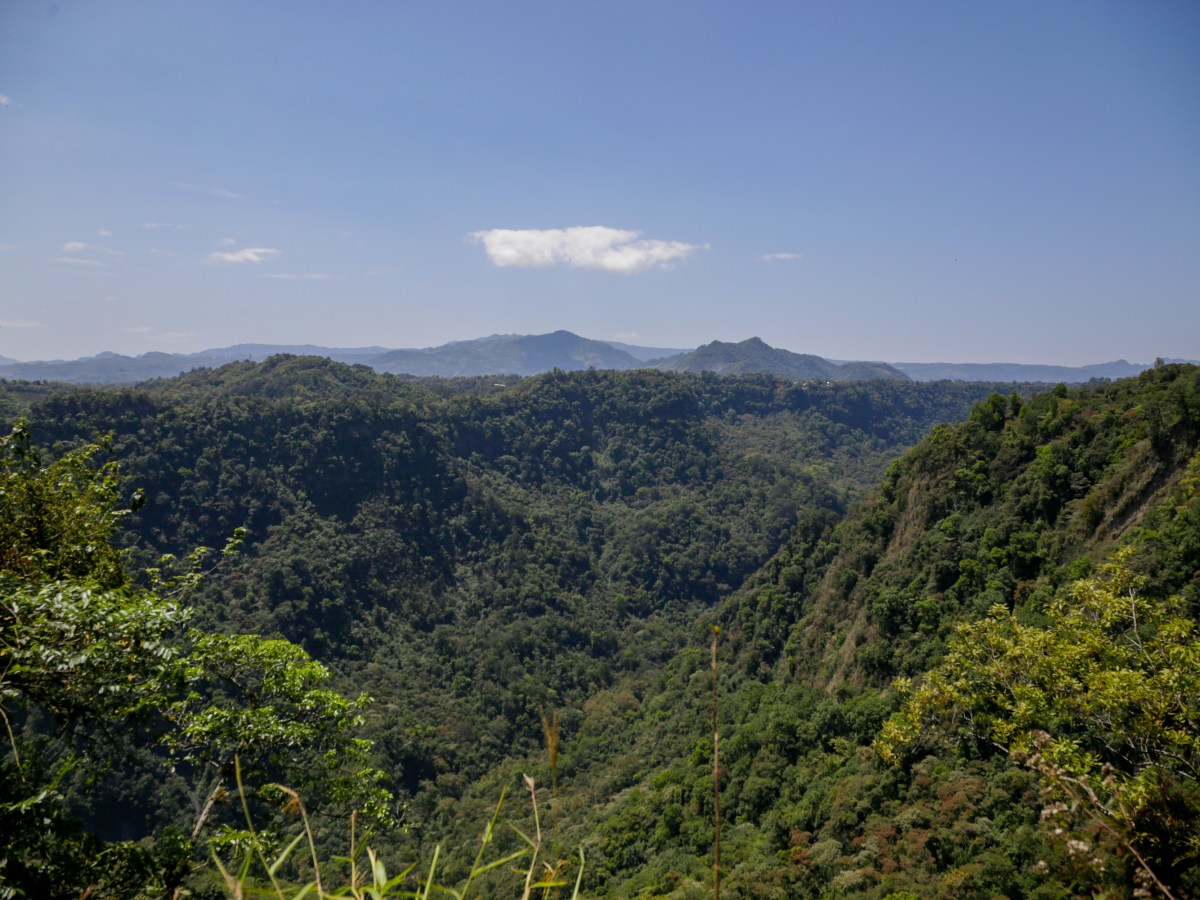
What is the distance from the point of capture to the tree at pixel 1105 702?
953 centimetres

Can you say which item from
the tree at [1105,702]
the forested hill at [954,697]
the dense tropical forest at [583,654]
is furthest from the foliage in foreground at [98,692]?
the tree at [1105,702]

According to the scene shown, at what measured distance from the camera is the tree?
9531mm

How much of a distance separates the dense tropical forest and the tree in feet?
0.43

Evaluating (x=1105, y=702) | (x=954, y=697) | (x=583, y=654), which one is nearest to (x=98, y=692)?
(x=1105, y=702)

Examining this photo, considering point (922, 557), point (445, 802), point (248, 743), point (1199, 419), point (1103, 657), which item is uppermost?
point (1199, 419)

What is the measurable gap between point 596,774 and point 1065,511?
43.3 metres

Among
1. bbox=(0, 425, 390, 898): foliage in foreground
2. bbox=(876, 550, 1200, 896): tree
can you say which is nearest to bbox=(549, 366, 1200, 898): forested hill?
bbox=(876, 550, 1200, 896): tree

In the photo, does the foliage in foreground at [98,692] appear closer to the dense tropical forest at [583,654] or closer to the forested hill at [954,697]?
the dense tropical forest at [583,654]

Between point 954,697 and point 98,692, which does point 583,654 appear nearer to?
point 954,697

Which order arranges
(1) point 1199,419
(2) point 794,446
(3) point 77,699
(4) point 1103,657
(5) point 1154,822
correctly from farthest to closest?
(2) point 794,446, (1) point 1199,419, (4) point 1103,657, (5) point 1154,822, (3) point 77,699

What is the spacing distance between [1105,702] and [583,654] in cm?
7644

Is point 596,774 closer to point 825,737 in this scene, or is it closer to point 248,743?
point 825,737

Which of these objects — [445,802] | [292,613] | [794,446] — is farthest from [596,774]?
[794,446]

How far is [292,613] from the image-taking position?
73.1 metres
